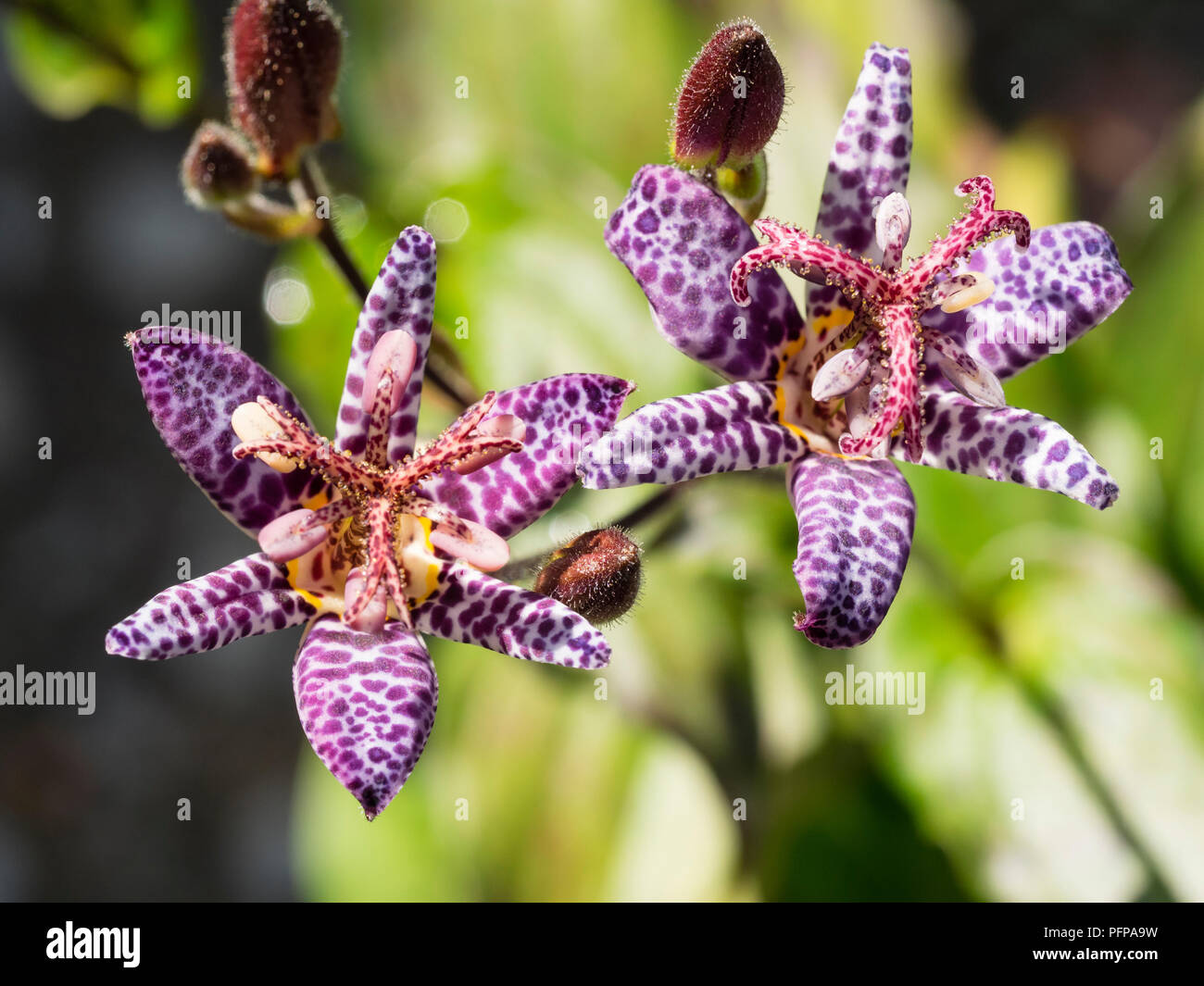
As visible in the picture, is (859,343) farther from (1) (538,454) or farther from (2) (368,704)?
(2) (368,704)

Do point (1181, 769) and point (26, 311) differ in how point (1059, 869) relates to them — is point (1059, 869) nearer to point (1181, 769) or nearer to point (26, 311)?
point (1181, 769)

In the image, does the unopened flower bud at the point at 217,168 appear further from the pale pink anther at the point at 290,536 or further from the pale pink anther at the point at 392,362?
the pale pink anther at the point at 290,536

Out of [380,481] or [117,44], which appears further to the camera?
[117,44]

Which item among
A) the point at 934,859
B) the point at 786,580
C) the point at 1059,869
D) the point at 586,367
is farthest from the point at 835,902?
the point at 586,367

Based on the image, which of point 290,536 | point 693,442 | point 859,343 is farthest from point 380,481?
point 859,343

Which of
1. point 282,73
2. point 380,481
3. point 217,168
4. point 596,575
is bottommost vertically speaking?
point 596,575

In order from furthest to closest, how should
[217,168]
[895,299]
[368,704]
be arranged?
[217,168]
[895,299]
[368,704]

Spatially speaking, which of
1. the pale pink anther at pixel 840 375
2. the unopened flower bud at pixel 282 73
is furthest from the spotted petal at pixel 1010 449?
the unopened flower bud at pixel 282 73

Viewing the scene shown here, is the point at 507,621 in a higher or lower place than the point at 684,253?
lower
